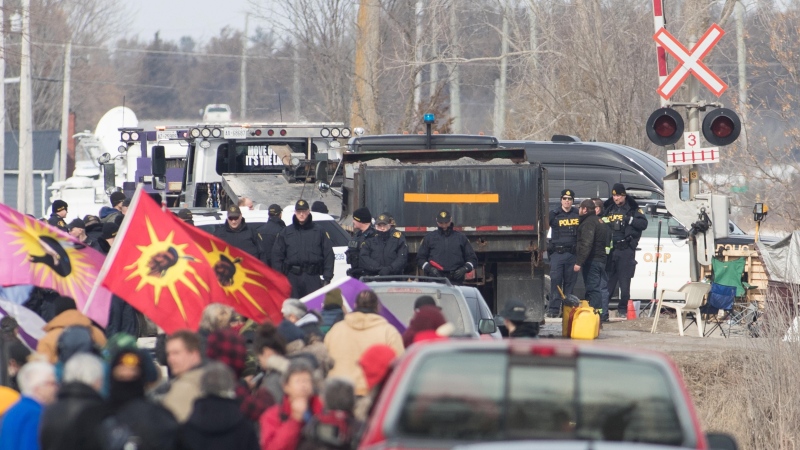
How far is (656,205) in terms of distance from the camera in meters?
19.1

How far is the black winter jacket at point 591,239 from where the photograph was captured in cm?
1658

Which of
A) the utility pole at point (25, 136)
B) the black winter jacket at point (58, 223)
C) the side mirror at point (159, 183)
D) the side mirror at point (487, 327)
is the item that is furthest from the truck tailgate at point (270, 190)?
the utility pole at point (25, 136)

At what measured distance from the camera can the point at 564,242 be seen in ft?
56.0

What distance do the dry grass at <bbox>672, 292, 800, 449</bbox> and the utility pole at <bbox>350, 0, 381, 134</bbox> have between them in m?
16.1

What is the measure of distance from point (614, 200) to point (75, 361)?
12.3 metres

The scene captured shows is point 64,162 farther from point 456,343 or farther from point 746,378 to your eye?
point 456,343

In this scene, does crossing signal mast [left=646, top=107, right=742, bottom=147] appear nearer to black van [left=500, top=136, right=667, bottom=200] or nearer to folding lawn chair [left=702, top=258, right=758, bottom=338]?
folding lawn chair [left=702, top=258, right=758, bottom=338]

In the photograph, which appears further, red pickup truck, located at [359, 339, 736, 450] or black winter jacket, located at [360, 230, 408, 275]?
black winter jacket, located at [360, 230, 408, 275]

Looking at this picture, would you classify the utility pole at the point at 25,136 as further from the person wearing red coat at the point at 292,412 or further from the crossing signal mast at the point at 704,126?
the person wearing red coat at the point at 292,412

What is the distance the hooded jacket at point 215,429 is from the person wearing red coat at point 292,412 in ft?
1.67

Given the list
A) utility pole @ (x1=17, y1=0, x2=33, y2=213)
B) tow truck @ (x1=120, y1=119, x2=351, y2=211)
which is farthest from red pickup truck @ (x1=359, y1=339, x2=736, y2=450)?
utility pole @ (x1=17, y1=0, x2=33, y2=213)

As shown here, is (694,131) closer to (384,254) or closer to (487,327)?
(384,254)

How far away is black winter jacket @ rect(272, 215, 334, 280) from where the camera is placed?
47.2ft

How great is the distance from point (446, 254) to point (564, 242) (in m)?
2.95
